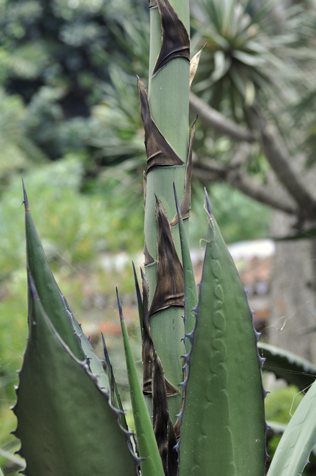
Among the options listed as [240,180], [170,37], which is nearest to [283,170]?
[240,180]

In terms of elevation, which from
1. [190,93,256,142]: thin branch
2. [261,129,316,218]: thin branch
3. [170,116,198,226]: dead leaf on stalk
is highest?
[190,93,256,142]: thin branch

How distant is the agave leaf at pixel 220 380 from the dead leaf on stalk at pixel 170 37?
185 millimetres

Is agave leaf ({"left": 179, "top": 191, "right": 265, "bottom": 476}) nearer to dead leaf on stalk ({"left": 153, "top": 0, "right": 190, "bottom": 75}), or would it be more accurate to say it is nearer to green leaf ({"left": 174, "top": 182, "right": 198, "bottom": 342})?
green leaf ({"left": 174, "top": 182, "right": 198, "bottom": 342})

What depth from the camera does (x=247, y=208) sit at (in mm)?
10758

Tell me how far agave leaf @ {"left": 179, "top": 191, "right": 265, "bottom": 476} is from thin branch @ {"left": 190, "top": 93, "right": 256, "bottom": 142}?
75.0 inches

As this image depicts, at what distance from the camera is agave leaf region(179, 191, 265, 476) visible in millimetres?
350

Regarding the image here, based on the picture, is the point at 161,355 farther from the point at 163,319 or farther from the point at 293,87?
the point at 293,87

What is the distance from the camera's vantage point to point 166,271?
0.43m

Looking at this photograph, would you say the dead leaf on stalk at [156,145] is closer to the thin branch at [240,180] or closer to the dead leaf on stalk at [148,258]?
the dead leaf on stalk at [148,258]

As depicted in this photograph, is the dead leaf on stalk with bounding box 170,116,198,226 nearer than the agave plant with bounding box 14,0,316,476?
No

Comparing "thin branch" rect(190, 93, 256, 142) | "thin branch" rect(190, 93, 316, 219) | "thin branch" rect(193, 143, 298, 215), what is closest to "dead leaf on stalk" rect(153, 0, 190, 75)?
"thin branch" rect(190, 93, 256, 142)

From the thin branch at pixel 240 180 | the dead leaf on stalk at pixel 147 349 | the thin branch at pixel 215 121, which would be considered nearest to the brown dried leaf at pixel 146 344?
the dead leaf on stalk at pixel 147 349

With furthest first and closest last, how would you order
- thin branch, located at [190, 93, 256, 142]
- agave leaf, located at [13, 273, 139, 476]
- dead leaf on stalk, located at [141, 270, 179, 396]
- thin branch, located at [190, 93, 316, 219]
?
1. thin branch, located at [190, 93, 316, 219]
2. thin branch, located at [190, 93, 256, 142]
3. dead leaf on stalk, located at [141, 270, 179, 396]
4. agave leaf, located at [13, 273, 139, 476]

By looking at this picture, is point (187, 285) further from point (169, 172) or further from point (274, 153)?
point (274, 153)
